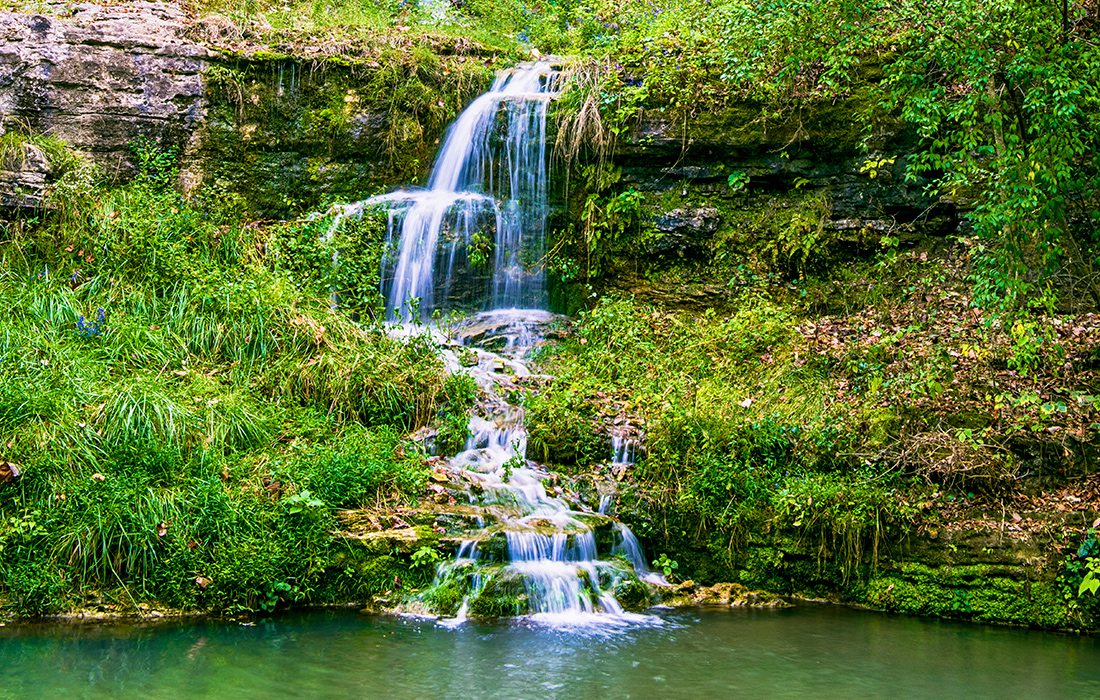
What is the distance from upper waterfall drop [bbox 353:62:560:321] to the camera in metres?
10.3

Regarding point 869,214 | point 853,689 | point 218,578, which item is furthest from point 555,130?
point 853,689

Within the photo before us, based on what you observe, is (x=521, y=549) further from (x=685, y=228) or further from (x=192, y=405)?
(x=685, y=228)

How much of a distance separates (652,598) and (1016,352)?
128 inches

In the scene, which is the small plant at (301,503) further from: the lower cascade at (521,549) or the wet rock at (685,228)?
the wet rock at (685,228)

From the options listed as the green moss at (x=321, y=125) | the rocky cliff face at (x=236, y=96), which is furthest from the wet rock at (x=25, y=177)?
the green moss at (x=321, y=125)

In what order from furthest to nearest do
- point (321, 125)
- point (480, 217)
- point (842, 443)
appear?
point (321, 125)
point (480, 217)
point (842, 443)

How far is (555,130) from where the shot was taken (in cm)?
1083

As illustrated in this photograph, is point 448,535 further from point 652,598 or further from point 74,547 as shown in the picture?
point 74,547

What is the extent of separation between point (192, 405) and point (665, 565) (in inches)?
150

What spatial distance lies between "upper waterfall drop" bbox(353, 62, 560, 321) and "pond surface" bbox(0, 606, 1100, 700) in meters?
4.77

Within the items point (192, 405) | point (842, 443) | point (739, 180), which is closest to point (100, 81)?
point (192, 405)

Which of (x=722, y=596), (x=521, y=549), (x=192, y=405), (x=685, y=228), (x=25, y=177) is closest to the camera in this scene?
(x=521, y=549)

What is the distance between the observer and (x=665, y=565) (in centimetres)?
682

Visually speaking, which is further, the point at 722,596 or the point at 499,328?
the point at 499,328
